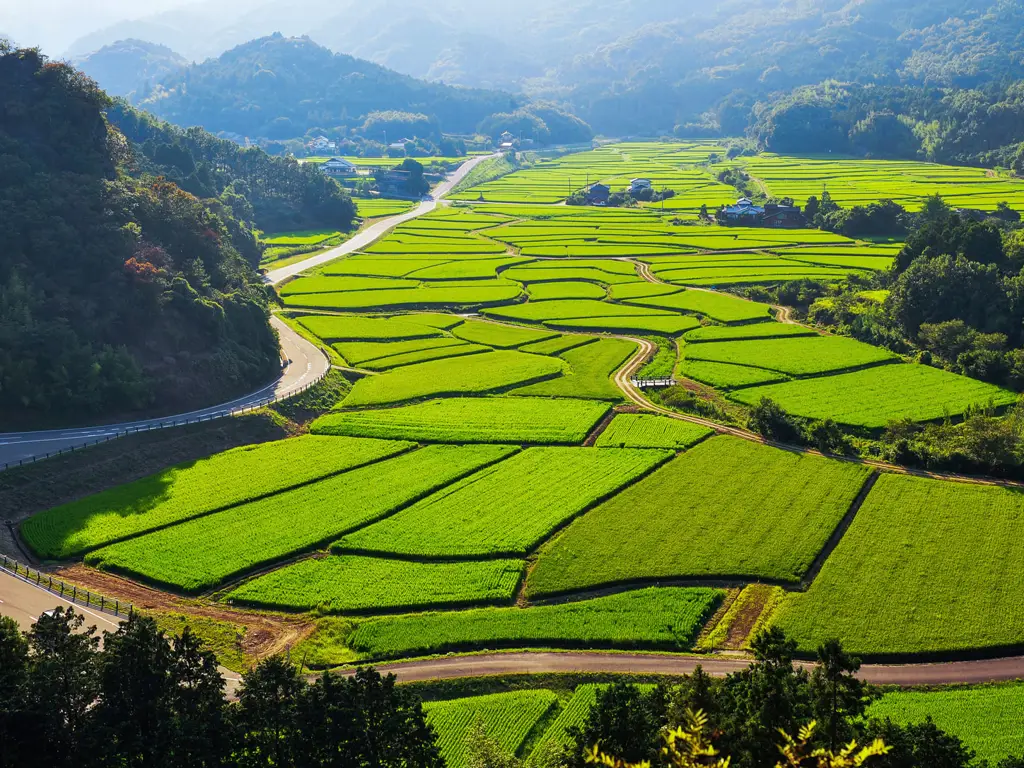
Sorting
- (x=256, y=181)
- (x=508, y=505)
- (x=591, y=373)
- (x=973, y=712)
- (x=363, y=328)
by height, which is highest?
(x=256, y=181)

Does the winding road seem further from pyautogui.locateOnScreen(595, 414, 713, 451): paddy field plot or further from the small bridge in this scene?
the small bridge

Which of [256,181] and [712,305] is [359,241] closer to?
[256,181]

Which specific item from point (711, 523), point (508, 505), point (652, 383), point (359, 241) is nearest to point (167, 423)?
point (508, 505)

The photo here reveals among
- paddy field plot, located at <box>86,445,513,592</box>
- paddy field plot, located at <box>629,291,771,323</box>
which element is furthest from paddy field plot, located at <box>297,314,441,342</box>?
paddy field plot, located at <box>86,445,513,592</box>

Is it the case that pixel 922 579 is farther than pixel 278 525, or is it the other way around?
pixel 278 525

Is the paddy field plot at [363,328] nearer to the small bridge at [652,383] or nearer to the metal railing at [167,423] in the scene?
the metal railing at [167,423]

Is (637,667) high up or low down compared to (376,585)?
down

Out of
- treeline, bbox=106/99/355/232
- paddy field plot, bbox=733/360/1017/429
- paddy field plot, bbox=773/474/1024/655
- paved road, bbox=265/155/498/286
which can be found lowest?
paddy field plot, bbox=773/474/1024/655
